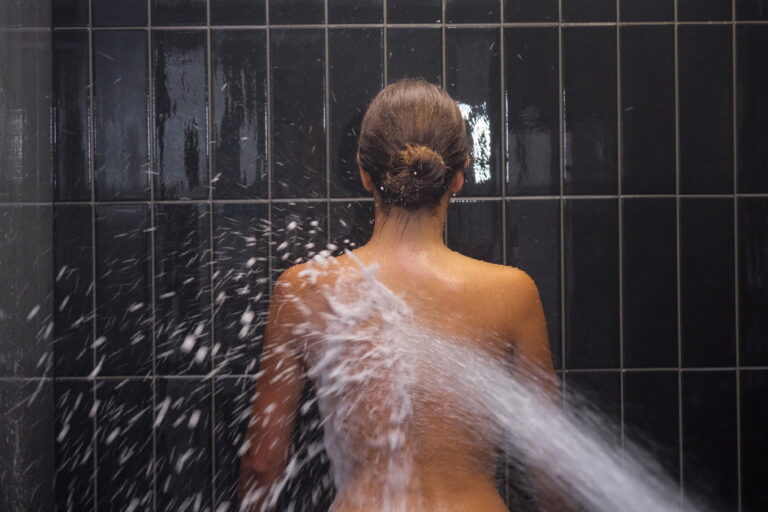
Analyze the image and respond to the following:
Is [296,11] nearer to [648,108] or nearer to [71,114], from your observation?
[71,114]

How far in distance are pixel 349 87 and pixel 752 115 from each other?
96 centimetres

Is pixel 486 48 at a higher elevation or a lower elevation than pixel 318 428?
higher

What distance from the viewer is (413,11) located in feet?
5.28

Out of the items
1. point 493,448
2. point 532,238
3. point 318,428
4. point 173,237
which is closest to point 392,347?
point 493,448

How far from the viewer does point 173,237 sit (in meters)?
1.62

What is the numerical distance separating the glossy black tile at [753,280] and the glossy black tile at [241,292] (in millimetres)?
1135

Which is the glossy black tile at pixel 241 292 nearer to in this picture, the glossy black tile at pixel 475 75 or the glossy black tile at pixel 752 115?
the glossy black tile at pixel 475 75

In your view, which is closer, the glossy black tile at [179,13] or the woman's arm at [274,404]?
the woman's arm at [274,404]

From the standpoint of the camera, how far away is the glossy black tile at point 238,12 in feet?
5.30

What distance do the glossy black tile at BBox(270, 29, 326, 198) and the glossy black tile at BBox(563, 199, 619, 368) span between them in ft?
2.01

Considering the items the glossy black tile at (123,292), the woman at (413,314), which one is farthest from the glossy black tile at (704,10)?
the glossy black tile at (123,292)

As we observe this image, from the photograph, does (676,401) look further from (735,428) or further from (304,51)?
(304,51)

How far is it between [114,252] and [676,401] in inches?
54.5

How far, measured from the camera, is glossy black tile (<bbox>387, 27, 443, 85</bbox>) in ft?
5.28
